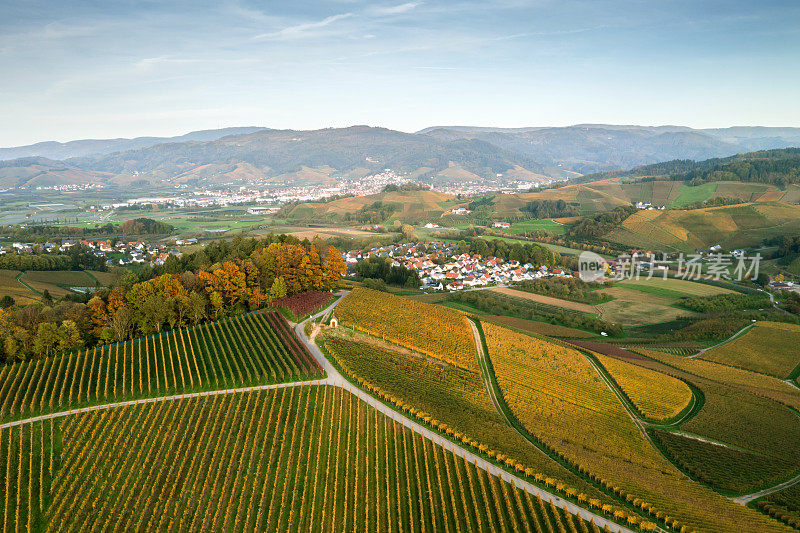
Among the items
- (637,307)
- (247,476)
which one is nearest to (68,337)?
(247,476)

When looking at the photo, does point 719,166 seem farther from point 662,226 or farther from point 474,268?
point 474,268

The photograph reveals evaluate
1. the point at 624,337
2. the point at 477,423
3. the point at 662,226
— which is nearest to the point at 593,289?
the point at 624,337

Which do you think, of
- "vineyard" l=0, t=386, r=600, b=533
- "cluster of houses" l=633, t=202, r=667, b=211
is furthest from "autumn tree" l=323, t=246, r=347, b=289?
"cluster of houses" l=633, t=202, r=667, b=211

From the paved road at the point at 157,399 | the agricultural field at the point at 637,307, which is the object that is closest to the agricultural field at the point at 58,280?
the paved road at the point at 157,399

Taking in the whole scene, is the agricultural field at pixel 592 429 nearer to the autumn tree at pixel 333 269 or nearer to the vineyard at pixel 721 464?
the vineyard at pixel 721 464

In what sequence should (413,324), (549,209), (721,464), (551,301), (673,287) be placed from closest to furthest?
(721,464), (413,324), (551,301), (673,287), (549,209)

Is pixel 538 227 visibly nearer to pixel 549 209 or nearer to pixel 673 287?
pixel 549 209
